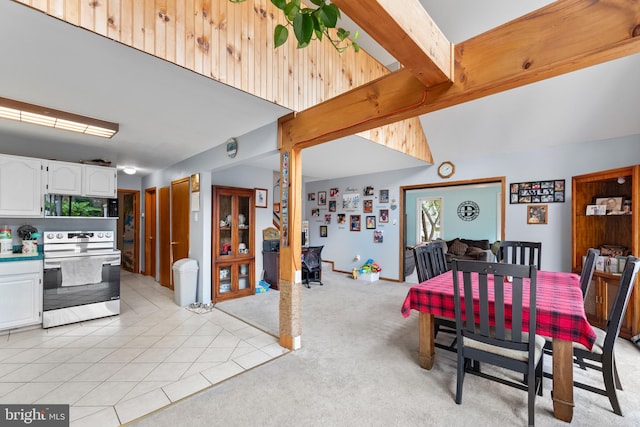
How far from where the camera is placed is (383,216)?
5.87 meters

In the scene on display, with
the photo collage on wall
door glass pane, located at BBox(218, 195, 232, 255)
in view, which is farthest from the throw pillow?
door glass pane, located at BBox(218, 195, 232, 255)

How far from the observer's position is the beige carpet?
70.2 inches

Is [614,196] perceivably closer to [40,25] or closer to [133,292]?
[40,25]

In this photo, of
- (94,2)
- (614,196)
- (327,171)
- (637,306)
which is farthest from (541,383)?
(327,171)

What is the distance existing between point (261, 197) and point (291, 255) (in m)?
2.60

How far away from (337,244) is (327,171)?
187 centimetres

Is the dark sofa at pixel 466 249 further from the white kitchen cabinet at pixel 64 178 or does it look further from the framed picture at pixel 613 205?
the white kitchen cabinet at pixel 64 178

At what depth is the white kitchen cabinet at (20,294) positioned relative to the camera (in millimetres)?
2994

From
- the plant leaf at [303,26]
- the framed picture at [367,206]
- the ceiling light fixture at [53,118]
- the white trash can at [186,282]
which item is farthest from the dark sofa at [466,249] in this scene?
the ceiling light fixture at [53,118]

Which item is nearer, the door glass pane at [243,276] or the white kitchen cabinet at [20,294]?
the white kitchen cabinet at [20,294]

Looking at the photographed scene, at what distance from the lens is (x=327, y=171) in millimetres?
5793

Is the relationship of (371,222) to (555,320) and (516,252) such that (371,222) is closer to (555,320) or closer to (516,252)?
(516,252)

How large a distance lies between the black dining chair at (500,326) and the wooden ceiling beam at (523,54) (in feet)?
3.52

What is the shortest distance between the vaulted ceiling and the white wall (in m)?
0.16
